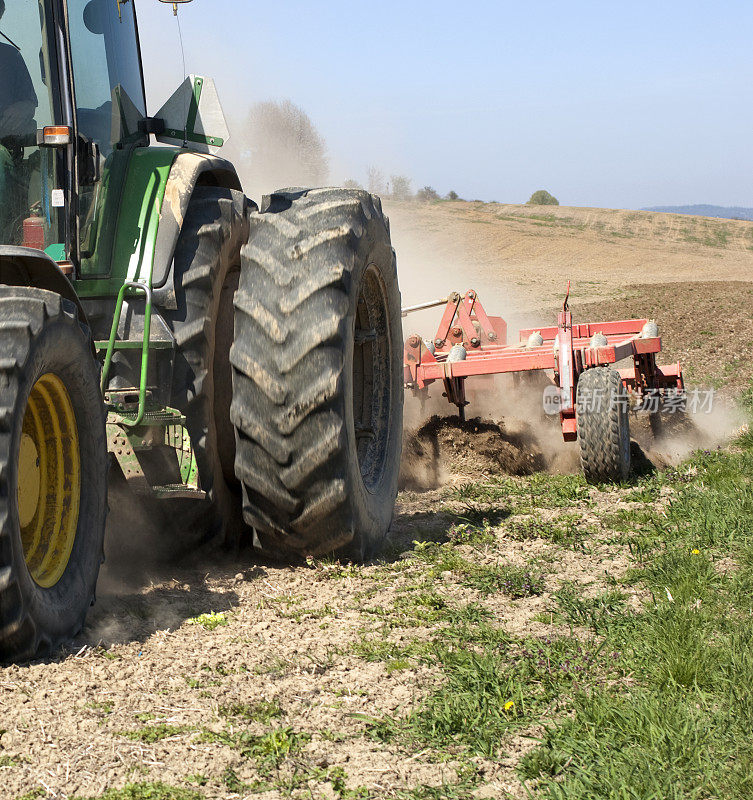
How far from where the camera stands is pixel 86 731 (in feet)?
8.59

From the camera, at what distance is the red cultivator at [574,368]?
6.07 metres

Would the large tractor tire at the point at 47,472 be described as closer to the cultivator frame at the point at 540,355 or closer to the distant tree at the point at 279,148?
the cultivator frame at the point at 540,355

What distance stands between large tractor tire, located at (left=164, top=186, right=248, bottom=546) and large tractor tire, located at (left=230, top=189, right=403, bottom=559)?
0.25m

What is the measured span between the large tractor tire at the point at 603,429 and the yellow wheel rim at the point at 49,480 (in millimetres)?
3580

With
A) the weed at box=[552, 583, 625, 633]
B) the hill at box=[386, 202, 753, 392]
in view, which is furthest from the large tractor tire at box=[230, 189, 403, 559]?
the hill at box=[386, 202, 753, 392]

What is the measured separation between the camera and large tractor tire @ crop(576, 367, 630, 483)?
602cm

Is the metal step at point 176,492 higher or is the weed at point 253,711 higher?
the metal step at point 176,492

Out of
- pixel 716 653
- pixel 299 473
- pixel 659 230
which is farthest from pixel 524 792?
pixel 659 230

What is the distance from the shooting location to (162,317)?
4242 millimetres

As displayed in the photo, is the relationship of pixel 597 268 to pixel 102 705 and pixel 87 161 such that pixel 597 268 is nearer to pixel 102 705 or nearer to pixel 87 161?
pixel 87 161

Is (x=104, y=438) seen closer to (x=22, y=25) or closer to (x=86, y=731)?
(x=86, y=731)

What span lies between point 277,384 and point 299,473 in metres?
0.38

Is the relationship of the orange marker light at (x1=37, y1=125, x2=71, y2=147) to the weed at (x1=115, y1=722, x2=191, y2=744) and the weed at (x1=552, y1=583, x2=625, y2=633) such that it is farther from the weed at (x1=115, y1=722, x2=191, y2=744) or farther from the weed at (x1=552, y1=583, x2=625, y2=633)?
the weed at (x1=552, y1=583, x2=625, y2=633)

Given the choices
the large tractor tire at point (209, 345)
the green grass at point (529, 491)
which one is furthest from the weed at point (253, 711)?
the green grass at point (529, 491)
